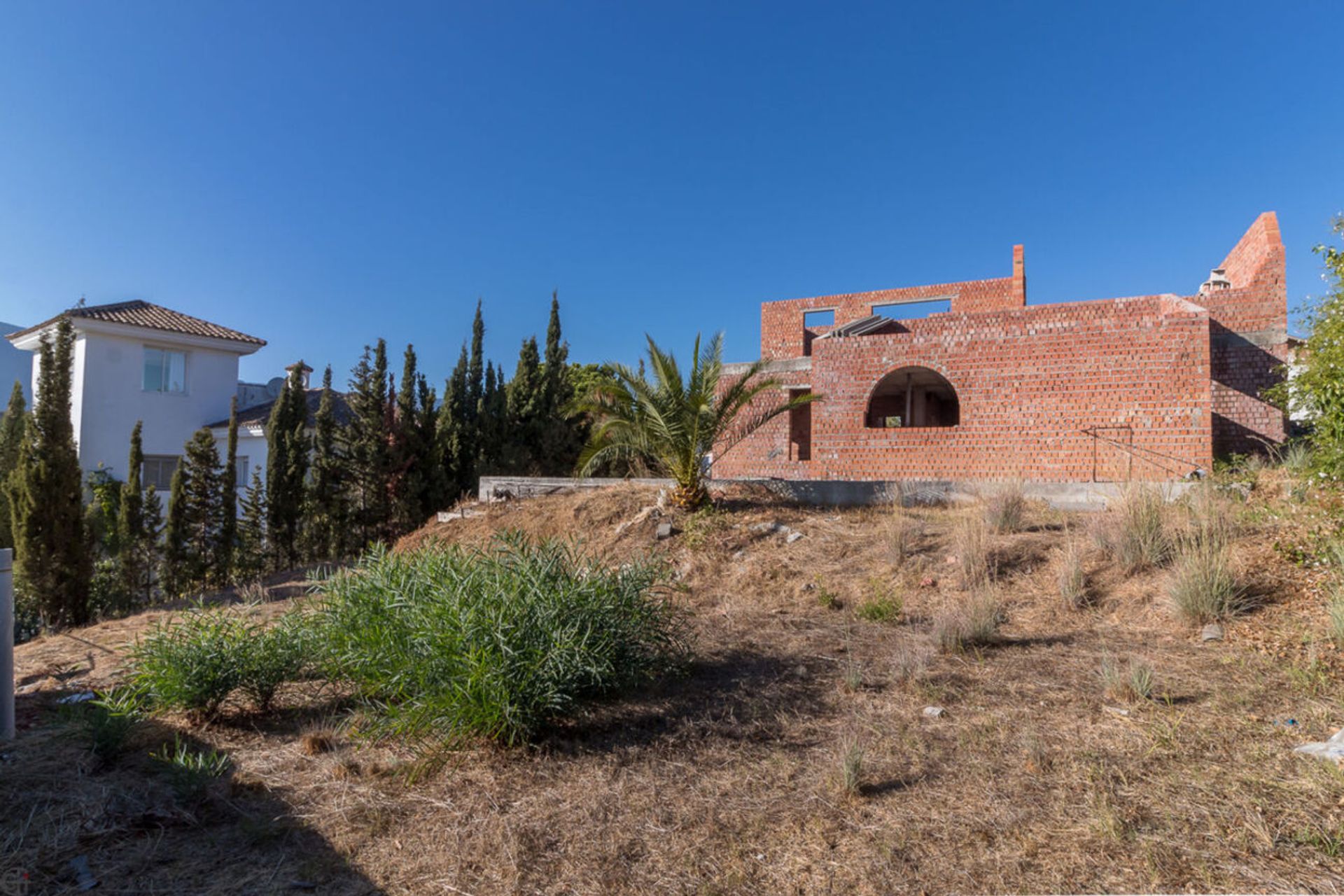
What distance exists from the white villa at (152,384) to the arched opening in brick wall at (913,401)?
1651 centimetres

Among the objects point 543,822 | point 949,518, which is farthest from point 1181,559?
point 543,822

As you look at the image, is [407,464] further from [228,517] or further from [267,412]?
[267,412]

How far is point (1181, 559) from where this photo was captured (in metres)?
6.40

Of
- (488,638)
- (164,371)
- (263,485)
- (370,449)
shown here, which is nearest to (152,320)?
(164,371)

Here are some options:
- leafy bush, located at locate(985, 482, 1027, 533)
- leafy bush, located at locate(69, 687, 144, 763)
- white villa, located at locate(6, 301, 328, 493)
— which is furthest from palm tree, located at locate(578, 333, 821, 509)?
white villa, located at locate(6, 301, 328, 493)

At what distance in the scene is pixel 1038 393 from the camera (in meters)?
13.6

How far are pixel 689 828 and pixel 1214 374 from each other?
17.3 meters

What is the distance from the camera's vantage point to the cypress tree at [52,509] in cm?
1137

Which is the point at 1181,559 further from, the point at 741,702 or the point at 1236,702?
the point at 741,702

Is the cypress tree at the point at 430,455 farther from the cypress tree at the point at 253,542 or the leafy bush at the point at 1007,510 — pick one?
the leafy bush at the point at 1007,510

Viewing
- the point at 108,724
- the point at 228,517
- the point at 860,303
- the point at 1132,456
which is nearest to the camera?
the point at 108,724

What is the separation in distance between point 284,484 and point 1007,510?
1419 centimetres

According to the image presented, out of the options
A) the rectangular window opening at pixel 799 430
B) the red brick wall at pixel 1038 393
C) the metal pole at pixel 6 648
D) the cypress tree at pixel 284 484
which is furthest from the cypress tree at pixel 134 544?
the rectangular window opening at pixel 799 430

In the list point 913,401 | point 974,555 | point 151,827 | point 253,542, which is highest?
point 913,401
